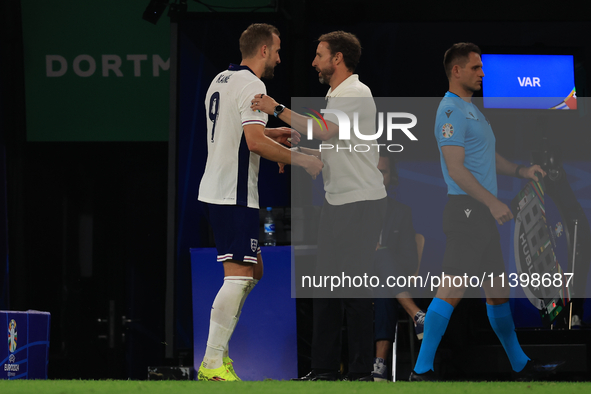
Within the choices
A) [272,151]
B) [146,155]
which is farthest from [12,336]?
[146,155]

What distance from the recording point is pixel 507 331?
3730 mm

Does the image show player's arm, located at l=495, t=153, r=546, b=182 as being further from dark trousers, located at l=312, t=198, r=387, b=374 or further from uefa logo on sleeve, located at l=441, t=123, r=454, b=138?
dark trousers, located at l=312, t=198, r=387, b=374

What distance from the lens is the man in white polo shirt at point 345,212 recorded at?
341 centimetres

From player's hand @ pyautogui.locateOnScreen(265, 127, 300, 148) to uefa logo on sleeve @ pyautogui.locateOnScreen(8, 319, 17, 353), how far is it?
1713mm

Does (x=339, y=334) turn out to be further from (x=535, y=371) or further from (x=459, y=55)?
(x=459, y=55)

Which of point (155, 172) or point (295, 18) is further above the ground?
point (295, 18)

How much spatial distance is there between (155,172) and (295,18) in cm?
181

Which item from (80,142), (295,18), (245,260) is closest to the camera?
(245,260)

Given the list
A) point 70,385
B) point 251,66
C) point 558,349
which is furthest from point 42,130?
point 558,349

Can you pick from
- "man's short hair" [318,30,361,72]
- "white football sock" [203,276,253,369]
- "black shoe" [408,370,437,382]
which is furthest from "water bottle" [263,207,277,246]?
"black shoe" [408,370,437,382]

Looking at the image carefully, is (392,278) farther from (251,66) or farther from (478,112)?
(251,66)

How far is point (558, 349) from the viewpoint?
3910mm

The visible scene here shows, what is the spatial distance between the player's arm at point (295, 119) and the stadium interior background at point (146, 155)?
532 mm

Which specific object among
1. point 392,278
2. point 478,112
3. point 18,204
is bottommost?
point 392,278
